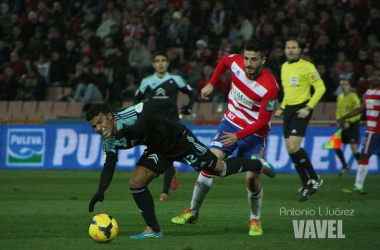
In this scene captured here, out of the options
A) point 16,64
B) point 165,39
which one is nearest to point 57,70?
point 16,64

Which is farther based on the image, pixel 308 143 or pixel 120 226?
pixel 308 143

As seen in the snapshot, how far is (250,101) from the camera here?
807cm

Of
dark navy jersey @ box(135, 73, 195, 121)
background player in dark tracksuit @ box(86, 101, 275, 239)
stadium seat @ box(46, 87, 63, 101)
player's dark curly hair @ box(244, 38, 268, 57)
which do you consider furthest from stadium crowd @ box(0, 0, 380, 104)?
background player in dark tracksuit @ box(86, 101, 275, 239)

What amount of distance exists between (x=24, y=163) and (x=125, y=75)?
4378mm

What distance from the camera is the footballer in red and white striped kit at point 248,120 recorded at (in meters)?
7.81

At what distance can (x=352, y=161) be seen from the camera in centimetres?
1627

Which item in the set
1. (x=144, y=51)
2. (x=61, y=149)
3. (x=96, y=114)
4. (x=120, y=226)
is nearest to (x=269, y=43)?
(x=144, y=51)

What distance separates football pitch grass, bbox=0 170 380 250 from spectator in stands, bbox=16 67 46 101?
5.60 meters

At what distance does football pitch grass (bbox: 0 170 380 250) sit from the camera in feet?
22.7

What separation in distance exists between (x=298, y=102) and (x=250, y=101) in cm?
318

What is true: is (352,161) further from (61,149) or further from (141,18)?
(141,18)

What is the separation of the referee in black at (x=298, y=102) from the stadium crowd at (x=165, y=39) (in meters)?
6.67

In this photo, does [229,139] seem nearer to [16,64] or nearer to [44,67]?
[44,67]

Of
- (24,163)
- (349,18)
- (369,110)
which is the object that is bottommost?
(24,163)
